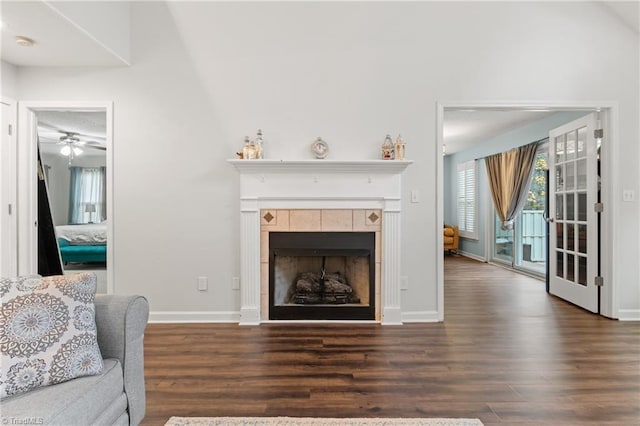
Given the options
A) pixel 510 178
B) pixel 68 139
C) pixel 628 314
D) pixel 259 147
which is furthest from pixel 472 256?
pixel 68 139

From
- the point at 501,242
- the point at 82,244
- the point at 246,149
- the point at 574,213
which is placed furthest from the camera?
the point at 501,242

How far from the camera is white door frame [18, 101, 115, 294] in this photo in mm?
3225

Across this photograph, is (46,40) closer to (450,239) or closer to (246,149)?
(246,149)

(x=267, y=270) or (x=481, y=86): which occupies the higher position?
(x=481, y=86)

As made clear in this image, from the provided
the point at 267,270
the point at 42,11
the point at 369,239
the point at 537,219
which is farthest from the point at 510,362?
the point at 537,219

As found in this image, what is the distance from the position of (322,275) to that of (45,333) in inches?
93.8

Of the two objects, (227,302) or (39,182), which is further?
(39,182)

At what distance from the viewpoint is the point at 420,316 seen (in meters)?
3.27

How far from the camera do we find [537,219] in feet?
19.9

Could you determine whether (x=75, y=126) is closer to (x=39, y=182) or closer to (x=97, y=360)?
(x=39, y=182)

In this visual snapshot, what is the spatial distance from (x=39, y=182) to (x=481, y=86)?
15.4ft

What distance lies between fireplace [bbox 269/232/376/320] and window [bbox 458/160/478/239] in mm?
5068

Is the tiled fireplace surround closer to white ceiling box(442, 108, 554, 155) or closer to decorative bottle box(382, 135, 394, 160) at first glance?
decorative bottle box(382, 135, 394, 160)

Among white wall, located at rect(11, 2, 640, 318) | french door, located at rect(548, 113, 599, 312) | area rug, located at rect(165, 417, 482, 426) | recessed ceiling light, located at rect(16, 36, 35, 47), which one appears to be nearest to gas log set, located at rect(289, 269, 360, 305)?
white wall, located at rect(11, 2, 640, 318)
